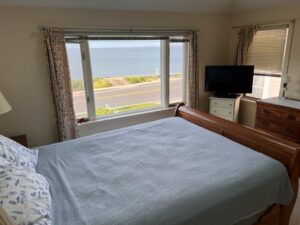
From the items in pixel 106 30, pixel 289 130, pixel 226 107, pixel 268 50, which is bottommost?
pixel 289 130

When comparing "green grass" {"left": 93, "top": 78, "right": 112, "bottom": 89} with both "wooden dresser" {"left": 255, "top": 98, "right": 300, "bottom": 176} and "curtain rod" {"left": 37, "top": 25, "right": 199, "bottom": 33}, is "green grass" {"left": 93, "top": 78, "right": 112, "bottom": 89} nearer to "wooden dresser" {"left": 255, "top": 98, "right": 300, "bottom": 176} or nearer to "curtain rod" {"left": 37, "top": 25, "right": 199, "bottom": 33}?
"curtain rod" {"left": 37, "top": 25, "right": 199, "bottom": 33}

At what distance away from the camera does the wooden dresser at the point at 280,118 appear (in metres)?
2.78

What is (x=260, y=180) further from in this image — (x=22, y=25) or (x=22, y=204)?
(x=22, y=25)

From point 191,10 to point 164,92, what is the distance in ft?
4.68

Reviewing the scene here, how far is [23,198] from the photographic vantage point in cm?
110

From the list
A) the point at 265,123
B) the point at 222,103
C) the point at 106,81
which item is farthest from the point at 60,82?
the point at 265,123

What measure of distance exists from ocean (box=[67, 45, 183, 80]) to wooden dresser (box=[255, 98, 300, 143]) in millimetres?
1560

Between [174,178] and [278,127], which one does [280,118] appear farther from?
[174,178]

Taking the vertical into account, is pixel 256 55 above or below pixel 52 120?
above

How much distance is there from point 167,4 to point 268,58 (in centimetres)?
187

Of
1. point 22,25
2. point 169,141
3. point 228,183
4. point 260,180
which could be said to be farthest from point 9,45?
point 260,180

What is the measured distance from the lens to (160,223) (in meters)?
1.18

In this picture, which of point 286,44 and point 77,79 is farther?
point 286,44

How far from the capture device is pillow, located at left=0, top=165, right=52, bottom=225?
1.02m
